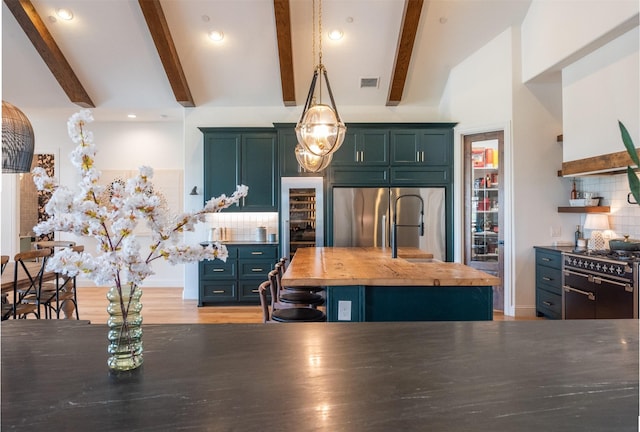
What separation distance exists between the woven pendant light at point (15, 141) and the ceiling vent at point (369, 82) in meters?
4.08

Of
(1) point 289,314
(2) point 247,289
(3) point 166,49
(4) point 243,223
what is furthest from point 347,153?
(1) point 289,314

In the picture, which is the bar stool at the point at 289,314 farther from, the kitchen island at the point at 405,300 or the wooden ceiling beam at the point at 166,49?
the wooden ceiling beam at the point at 166,49

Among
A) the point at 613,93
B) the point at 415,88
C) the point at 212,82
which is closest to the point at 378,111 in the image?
the point at 415,88

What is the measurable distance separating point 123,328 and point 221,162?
4671 millimetres

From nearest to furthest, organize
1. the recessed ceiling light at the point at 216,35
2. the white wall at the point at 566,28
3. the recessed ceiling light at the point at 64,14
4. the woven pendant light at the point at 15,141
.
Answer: the woven pendant light at the point at 15,141 → the white wall at the point at 566,28 → the recessed ceiling light at the point at 64,14 → the recessed ceiling light at the point at 216,35

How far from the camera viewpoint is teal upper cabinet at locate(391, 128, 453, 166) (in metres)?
5.29

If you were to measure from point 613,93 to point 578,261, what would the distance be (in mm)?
1616

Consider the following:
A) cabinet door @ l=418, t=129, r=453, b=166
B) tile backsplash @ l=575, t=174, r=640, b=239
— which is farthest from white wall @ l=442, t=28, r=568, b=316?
cabinet door @ l=418, t=129, r=453, b=166

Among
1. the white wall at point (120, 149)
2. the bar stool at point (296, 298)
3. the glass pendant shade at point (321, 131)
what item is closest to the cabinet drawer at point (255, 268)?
the white wall at point (120, 149)

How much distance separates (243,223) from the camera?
588 cm

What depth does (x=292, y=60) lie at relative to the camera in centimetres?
493

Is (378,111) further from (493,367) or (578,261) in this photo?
(493,367)

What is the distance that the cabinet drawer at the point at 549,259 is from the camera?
164 inches

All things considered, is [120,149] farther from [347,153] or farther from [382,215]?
[382,215]
